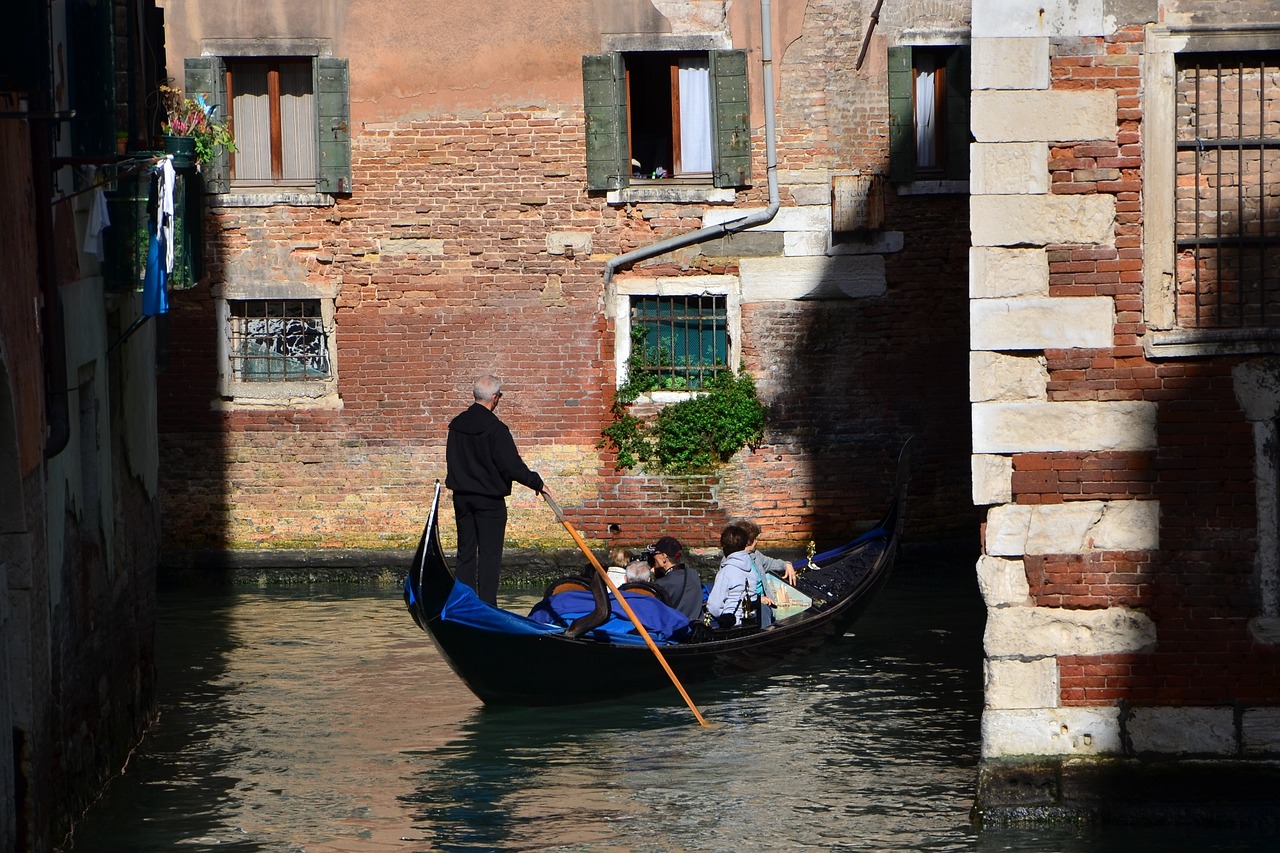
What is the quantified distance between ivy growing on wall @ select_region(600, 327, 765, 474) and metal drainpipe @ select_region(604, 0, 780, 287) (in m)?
0.54

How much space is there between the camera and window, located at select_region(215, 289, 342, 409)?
1368cm

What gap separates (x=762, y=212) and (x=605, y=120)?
1269 mm

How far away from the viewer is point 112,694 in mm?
8109

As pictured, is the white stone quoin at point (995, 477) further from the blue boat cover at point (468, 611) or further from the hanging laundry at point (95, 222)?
the hanging laundry at point (95, 222)

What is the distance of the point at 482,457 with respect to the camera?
33.8 feet

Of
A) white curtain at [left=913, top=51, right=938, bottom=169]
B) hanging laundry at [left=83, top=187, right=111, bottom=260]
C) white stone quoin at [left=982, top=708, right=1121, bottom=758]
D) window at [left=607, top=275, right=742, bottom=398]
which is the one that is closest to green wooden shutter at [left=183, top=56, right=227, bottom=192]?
window at [left=607, top=275, right=742, bottom=398]

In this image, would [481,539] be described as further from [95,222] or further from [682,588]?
[95,222]

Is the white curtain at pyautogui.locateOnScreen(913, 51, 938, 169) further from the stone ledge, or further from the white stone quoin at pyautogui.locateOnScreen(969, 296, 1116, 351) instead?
the stone ledge

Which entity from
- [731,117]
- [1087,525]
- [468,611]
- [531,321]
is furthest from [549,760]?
[731,117]

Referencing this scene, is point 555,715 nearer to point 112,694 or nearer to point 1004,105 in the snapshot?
point 112,694

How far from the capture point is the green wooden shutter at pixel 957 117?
1341 cm

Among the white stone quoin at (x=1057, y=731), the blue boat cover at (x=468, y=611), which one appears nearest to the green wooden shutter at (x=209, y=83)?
the blue boat cover at (x=468, y=611)

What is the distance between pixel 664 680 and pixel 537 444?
395 centimetres

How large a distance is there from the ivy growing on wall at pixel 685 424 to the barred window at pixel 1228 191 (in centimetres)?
646
